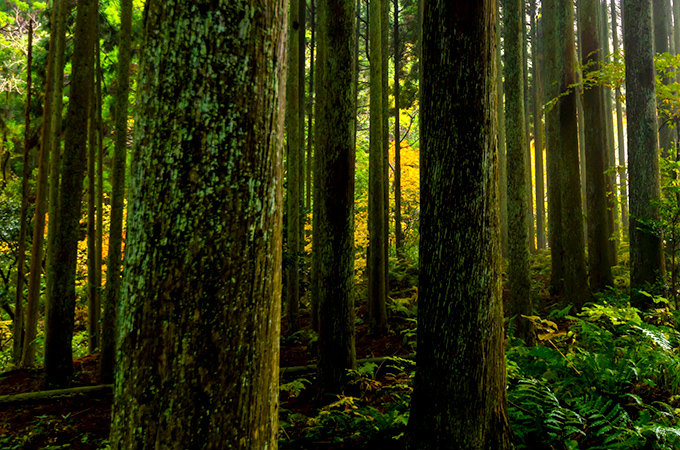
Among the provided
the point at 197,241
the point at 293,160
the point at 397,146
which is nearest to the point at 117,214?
the point at 293,160

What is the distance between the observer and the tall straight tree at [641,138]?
6941 millimetres

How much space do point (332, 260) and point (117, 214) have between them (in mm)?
3807

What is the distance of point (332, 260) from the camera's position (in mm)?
4680

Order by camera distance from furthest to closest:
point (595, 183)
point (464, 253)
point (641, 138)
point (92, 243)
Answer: point (595, 183), point (92, 243), point (641, 138), point (464, 253)

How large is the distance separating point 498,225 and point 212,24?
101 inches

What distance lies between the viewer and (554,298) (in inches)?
401

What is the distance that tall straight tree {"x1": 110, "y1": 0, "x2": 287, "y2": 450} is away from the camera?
1166 mm

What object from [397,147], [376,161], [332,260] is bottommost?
[332,260]

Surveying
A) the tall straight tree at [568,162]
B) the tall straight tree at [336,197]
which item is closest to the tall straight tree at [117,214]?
the tall straight tree at [336,197]

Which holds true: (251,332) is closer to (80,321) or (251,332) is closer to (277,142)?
(277,142)

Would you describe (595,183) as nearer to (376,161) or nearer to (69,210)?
(376,161)

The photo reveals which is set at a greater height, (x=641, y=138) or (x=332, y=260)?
(x=641, y=138)

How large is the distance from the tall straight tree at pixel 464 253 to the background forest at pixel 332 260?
15mm

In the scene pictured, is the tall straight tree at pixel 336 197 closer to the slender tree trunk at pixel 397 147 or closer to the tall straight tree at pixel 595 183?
the slender tree trunk at pixel 397 147
